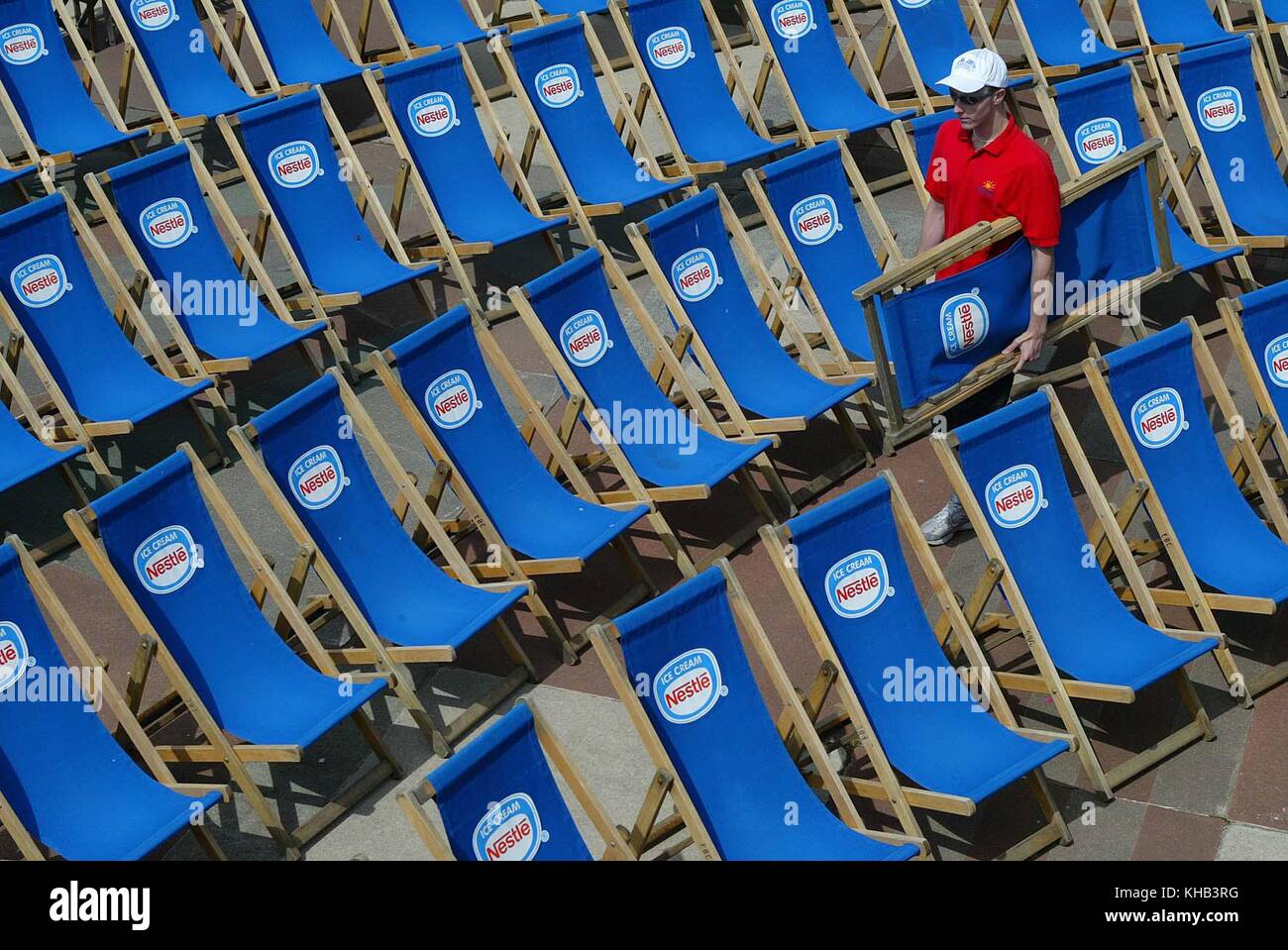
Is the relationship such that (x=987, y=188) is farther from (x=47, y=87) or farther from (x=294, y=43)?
(x=47, y=87)

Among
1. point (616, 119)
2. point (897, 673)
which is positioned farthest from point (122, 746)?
point (616, 119)

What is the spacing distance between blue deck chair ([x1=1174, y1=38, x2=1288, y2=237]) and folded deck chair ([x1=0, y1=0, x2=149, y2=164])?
17.0ft

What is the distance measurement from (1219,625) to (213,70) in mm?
5863

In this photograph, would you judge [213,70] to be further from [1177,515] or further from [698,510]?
[1177,515]

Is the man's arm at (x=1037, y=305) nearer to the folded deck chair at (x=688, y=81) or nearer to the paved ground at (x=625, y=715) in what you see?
the paved ground at (x=625, y=715)

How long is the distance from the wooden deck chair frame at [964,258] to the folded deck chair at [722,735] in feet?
4.94

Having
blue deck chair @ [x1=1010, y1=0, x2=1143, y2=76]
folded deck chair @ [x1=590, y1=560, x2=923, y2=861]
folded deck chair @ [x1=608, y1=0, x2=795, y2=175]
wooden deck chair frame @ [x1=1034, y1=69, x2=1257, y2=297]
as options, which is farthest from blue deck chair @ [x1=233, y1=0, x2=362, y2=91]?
folded deck chair @ [x1=590, y1=560, x2=923, y2=861]

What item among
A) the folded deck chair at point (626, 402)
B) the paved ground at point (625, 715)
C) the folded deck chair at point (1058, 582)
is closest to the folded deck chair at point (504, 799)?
the paved ground at point (625, 715)

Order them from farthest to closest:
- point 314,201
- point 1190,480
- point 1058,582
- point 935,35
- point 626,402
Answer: point 935,35
point 314,201
point 626,402
point 1190,480
point 1058,582

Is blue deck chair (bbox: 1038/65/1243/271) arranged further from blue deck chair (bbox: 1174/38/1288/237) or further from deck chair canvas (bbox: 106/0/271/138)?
deck chair canvas (bbox: 106/0/271/138)

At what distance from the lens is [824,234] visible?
23.7ft

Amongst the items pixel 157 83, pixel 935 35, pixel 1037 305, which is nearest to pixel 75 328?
pixel 157 83

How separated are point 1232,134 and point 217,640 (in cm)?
547
